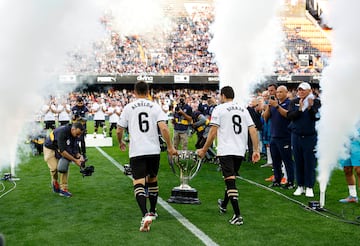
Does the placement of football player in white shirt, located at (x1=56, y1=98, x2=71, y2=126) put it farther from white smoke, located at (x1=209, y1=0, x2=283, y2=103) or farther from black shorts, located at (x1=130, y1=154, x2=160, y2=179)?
black shorts, located at (x1=130, y1=154, x2=160, y2=179)

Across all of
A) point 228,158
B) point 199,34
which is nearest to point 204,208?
point 228,158

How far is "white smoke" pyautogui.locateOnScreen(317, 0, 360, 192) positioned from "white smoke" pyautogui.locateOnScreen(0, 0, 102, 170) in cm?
415

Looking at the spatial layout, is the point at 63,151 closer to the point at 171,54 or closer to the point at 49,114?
the point at 49,114

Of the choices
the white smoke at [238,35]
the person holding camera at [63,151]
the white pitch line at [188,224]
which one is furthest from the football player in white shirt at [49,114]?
the white pitch line at [188,224]

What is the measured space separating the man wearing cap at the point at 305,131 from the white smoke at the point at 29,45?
3.98 meters

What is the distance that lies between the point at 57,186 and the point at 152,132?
3368 mm

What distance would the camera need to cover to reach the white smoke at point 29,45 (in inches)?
295

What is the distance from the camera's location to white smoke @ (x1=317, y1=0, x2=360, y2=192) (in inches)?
286

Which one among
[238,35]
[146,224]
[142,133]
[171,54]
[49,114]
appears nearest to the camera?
[146,224]

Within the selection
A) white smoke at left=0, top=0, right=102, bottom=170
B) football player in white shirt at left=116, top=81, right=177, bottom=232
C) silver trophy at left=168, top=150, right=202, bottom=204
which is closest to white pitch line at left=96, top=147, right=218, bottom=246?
silver trophy at left=168, top=150, right=202, bottom=204


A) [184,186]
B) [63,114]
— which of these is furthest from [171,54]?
[184,186]

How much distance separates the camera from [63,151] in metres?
8.38

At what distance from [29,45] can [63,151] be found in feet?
6.03

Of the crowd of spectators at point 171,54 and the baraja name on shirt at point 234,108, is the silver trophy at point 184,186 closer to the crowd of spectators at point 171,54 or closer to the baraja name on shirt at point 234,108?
the baraja name on shirt at point 234,108
